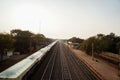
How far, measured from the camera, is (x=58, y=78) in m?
20.7

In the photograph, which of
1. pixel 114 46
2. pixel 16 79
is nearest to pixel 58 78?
pixel 16 79

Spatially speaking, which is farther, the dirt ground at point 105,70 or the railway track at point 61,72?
the dirt ground at point 105,70

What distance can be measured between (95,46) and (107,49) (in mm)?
12546

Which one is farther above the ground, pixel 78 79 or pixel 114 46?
pixel 114 46

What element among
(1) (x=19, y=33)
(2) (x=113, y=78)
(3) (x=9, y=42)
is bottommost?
(2) (x=113, y=78)

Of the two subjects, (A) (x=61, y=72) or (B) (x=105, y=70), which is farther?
(B) (x=105, y=70)

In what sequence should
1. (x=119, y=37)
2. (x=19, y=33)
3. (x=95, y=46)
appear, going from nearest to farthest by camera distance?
(x=95, y=46)
(x=19, y=33)
(x=119, y=37)

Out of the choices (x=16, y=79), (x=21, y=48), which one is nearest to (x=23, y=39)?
(x=21, y=48)

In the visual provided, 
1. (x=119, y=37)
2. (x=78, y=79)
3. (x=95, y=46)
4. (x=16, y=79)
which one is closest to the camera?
(x=16, y=79)

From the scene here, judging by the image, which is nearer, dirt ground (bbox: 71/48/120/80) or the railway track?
the railway track

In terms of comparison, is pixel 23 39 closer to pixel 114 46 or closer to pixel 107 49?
pixel 107 49

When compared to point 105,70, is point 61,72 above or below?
above

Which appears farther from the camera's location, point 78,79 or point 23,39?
point 23,39

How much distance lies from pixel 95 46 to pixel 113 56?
7697 millimetres
